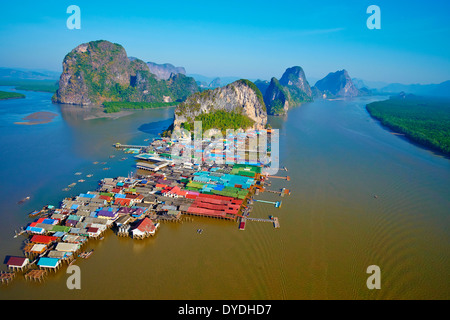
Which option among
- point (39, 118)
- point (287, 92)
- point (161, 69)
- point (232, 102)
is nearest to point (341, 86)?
point (287, 92)

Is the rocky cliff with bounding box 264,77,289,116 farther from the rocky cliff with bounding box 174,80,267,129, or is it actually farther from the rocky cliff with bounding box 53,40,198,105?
the rocky cliff with bounding box 53,40,198,105

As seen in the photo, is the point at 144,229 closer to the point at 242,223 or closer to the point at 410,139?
Answer: the point at 242,223

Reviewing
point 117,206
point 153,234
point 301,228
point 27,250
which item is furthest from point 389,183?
point 27,250

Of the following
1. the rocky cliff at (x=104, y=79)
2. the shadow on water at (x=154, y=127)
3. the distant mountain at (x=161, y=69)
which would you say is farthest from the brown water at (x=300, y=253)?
the distant mountain at (x=161, y=69)

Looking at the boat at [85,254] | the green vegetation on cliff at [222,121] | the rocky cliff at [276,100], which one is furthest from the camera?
the rocky cliff at [276,100]

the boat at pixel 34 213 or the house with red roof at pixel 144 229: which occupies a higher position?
the boat at pixel 34 213

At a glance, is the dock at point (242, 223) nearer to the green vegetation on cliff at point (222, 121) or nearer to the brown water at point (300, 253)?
the brown water at point (300, 253)
